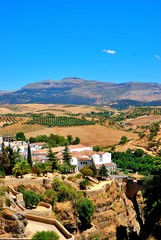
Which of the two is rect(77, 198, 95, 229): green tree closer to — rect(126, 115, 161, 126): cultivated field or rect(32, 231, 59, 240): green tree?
rect(32, 231, 59, 240): green tree

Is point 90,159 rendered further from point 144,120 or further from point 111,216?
point 144,120

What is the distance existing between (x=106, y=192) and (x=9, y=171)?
13.3m

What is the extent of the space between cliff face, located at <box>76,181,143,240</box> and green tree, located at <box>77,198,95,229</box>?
0.97 m

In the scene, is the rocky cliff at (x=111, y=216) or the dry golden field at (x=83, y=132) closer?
the rocky cliff at (x=111, y=216)

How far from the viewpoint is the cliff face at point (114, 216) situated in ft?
148

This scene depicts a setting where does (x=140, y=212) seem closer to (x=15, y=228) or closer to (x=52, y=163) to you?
(x=52, y=163)

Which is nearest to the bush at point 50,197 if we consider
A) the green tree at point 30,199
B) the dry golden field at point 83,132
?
the green tree at point 30,199

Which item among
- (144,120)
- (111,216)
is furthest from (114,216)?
(144,120)

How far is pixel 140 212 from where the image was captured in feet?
179

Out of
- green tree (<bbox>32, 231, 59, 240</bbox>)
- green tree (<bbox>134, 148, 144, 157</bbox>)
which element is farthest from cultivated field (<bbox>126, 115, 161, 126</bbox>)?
green tree (<bbox>32, 231, 59, 240</bbox>)

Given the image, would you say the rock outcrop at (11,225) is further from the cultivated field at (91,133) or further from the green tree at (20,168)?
the cultivated field at (91,133)

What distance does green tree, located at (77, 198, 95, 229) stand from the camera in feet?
139

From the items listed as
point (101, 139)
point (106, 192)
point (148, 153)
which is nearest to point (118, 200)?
point (106, 192)

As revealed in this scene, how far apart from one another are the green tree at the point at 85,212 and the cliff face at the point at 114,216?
974 millimetres
